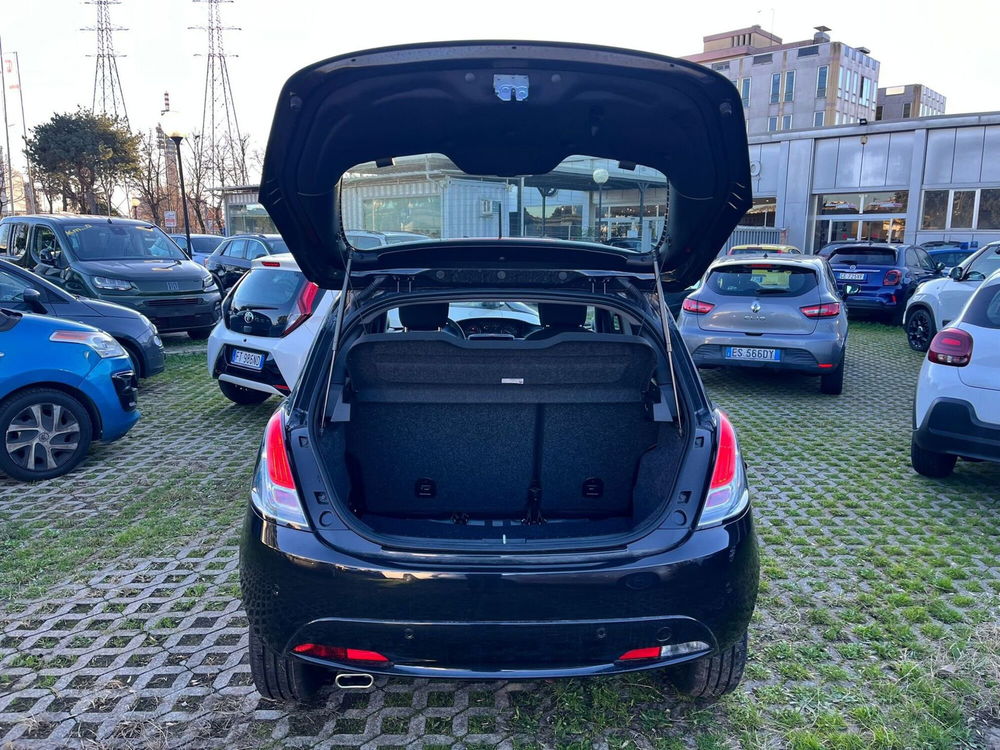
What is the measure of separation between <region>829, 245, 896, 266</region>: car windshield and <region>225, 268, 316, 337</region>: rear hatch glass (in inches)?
461

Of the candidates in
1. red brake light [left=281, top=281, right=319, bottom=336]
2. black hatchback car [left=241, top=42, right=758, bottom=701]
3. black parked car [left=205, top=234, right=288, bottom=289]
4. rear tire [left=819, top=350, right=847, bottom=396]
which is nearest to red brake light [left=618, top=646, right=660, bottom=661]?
black hatchback car [left=241, top=42, right=758, bottom=701]

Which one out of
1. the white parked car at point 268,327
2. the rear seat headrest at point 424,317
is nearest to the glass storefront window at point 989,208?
the white parked car at point 268,327

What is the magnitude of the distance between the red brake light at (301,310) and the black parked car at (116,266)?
202 inches

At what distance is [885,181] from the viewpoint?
27.4m

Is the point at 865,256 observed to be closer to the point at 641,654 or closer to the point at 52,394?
the point at 52,394

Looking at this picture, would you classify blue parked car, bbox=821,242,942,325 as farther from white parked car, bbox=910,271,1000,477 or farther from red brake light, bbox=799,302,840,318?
white parked car, bbox=910,271,1000,477

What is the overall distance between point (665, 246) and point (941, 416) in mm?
2827

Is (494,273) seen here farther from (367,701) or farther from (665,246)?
(367,701)

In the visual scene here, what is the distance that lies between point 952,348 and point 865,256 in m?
10.9

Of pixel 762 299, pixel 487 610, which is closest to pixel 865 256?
pixel 762 299

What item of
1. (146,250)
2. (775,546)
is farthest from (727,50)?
(775,546)

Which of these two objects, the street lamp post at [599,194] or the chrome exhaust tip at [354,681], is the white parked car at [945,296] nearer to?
the street lamp post at [599,194]

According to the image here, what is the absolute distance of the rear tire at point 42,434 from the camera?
5164 millimetres

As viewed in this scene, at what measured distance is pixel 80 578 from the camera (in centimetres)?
382
